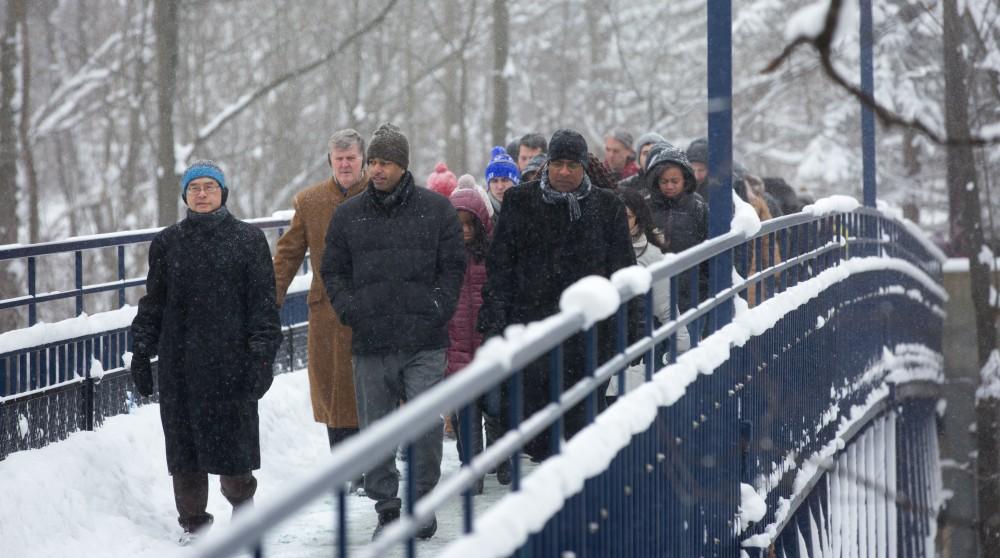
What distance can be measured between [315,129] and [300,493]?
35129mm

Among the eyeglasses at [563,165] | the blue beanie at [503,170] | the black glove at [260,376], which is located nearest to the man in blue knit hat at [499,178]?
the blue beanie at [503,170]

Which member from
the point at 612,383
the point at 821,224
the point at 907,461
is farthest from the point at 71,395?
the point at 907,461

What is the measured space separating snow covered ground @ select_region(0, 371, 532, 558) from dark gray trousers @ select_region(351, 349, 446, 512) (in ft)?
0.93

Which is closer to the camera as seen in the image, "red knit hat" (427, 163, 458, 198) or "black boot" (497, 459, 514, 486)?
"black boot" (497, 459, 514, 486)

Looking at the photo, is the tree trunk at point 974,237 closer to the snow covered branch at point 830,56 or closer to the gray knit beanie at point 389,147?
the gray knit beanie at point 389,147

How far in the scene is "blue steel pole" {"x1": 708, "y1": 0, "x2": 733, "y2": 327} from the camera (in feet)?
24.4

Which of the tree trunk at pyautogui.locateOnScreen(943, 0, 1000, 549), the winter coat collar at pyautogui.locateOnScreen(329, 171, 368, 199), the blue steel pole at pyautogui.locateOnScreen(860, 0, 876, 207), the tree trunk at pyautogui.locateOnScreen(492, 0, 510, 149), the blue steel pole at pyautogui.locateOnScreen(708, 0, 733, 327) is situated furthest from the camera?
the tree trunk at pyautogui.locateOnScreen(492, 0, 510, 149)

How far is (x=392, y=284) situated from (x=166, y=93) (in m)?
11.6

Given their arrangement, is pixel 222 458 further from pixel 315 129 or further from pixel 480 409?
pixel 315 129

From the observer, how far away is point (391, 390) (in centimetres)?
688

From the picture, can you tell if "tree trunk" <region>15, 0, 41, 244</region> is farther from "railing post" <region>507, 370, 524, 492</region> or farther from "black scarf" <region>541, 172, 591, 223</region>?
"railing post" <region>507, 370, 524, 492</region>

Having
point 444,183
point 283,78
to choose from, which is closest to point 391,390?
point 444,183

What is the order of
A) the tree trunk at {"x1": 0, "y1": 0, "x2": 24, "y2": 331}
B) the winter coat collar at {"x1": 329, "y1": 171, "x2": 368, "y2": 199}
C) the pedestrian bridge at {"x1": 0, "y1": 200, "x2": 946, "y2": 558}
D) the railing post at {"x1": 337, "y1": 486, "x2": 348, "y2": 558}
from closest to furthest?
the railing post at {"x1": 337, "y1": 486, "x2": 348, "y2": 558} → the pedestrian bridge at {"x1": 0, "y1": 200, "x2": 946, "y2": 558} → the winter coat collar at {"x1": 329, "y1": 171, "x2": 368, "y2": 199} → the tree trunk at {"x1": 0, "y1": 0, "x2": 24, "y2": 331}

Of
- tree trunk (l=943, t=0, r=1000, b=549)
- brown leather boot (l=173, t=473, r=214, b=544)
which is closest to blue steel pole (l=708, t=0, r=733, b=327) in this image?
brown leather boot (l=173, t=473, r=214, b=544)
